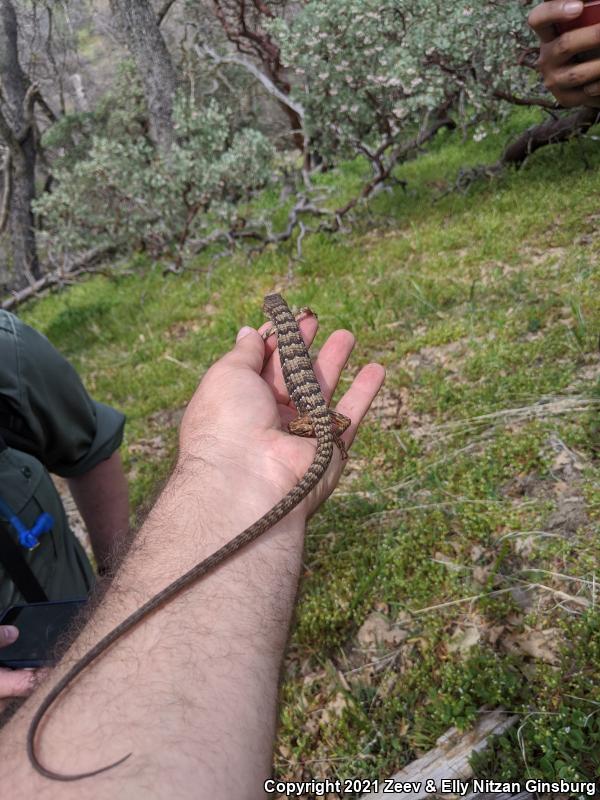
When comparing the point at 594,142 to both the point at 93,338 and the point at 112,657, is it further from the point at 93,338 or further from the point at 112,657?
the point at 112,657

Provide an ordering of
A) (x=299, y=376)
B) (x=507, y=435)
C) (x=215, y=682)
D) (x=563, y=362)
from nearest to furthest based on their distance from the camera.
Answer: (x=215, y=682) < (x=299, y=376) < (x=507, y=435) < (x=563, y=362)

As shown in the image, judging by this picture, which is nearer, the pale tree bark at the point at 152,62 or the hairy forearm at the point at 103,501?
the hairy forearm at the point at 103,501

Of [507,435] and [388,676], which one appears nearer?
[388,676]

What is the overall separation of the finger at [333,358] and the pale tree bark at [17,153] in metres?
11.0

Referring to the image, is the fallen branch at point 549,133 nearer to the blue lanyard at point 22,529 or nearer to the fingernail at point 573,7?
the fingernail at point 573,7

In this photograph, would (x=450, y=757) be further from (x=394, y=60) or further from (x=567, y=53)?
(x=394, y=60)

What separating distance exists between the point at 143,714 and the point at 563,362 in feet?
13.9

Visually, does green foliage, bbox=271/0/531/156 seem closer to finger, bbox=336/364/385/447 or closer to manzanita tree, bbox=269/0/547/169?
manzanita tree, bbox=269/0/547/169

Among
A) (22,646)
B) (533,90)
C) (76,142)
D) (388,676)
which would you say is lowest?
(388,676)

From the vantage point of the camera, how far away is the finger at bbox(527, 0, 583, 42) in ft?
8.57

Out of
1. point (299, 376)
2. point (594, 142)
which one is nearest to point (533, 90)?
point (594, 142)

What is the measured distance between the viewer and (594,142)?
802 cm

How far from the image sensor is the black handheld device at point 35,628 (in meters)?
2.47

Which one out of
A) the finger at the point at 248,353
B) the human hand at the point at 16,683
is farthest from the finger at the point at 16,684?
the finger at the point at 248,353
